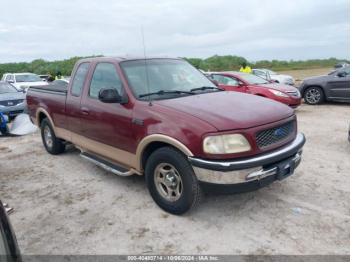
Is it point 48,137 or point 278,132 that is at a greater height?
point 278,132

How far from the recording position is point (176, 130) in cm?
359

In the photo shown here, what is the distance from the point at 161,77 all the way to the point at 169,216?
6.17 feet

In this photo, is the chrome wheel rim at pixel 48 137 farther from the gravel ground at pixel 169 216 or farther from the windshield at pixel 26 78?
the windshield at pixel 26 78

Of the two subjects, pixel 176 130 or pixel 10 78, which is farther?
pixel 10 78

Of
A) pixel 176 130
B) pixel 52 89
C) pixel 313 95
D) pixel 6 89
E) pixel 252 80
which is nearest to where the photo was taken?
pixel 176 130

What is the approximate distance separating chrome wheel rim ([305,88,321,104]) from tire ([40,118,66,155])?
31.6 ft

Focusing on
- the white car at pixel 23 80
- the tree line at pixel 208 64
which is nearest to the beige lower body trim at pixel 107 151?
the white car at pixel 23 80

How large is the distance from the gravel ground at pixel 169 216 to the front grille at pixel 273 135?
2.84 ft

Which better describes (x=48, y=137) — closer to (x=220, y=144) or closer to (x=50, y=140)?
(x=50, y=140)

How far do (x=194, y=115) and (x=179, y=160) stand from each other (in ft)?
1.69

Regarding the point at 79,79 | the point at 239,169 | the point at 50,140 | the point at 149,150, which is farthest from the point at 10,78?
the point at 239,169

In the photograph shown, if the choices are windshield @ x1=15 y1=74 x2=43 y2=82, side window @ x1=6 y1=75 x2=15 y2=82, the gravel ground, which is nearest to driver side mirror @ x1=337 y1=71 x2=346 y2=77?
the gravel ground

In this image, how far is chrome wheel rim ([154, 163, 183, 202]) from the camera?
3.80m

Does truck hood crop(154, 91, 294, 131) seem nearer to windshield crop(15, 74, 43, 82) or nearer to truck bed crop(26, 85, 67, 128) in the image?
truck bed crop(26, 85, 67, 128)
